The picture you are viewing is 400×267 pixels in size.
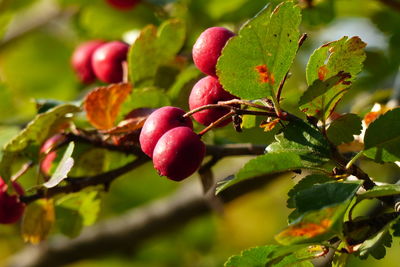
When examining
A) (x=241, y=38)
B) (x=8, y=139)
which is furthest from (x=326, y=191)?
(x=8, y=139)

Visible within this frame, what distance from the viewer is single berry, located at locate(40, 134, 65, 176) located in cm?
157

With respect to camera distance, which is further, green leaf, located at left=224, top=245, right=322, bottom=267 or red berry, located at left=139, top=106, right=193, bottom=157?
red berry, located at left=139, top=106, right=193, bottom=157

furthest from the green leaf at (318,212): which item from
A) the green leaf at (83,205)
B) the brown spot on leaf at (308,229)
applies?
the green leaf at (83,205)

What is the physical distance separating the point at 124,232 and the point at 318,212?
2.11 metres

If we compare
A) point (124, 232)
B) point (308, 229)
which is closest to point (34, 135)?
point (308, 229)

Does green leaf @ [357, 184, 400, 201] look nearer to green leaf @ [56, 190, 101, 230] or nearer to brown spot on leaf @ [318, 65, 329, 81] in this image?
brown spot on leaf @ [318, 65, 329, 81]

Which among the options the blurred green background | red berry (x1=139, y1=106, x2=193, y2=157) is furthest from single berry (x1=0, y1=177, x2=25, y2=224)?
red berry (x1=139, y1=106, x2=193, y2=157)

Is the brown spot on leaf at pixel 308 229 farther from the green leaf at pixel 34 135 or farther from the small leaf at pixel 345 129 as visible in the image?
the green leaf at pixel 34 135

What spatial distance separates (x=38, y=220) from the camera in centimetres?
159

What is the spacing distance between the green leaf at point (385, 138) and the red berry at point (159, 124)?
0.97ft

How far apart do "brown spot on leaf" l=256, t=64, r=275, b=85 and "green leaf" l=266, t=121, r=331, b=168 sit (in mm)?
79

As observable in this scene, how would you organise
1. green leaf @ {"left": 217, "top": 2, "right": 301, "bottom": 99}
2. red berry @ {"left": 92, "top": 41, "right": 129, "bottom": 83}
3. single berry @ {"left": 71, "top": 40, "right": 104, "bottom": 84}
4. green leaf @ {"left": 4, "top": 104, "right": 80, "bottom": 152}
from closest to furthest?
1. green leaf @ {"left": 217, "top": 2, "right": 301, "bottom": 99}
2. green leaf @ {"left": 4, "top": 104, "right": 80, "bottom": 152}
3. red berry @ {"left": 92, "top": 41, "right": 129, "bottom": 83}
4. single berry @ {"left": 71, "top": 40, "right": 104, "bottom": 84}

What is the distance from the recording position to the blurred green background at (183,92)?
2033mm

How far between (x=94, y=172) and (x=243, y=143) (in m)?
0.33
